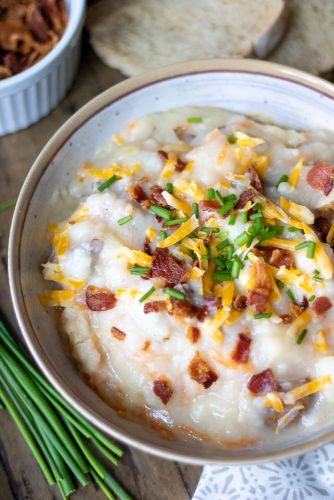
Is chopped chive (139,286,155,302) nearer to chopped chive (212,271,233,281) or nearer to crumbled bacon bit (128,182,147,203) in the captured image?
chopped chive (212,271,233,281)

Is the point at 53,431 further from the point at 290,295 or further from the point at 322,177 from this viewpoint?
the point at 322,177

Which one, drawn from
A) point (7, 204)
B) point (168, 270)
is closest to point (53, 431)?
point (168, 270)

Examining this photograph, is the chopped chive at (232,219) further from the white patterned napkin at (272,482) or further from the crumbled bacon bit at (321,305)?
the white patterned napkin at (272,482)

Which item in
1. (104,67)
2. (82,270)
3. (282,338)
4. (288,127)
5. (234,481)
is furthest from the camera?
(104,67)

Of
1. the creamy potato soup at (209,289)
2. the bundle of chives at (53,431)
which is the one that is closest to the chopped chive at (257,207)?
the creamy potato soup at (209,289)

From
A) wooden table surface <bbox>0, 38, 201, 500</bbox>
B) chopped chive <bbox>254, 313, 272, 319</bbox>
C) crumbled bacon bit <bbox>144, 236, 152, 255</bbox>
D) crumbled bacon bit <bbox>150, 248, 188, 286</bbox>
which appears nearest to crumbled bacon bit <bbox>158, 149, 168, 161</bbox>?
crumbled bacon bit <bbox>144, 236, 152, 255</bbox>

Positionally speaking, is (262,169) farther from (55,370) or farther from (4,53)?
(4,53)

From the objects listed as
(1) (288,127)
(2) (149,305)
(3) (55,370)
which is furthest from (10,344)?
(1) (288,127)
